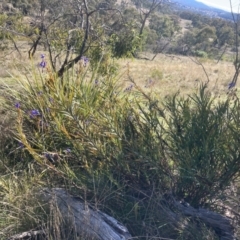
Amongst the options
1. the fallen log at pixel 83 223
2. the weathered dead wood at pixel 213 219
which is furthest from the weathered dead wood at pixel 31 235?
the weathered dead wood at pixel 213 219

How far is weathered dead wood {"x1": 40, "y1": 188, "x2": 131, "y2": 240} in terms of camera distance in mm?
2402

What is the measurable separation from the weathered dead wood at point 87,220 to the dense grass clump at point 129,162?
0.08 m

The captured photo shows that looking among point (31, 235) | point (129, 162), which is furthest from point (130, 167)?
point (31, 235)

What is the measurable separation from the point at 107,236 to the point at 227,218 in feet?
2.66

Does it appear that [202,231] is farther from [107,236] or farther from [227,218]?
[107,236]

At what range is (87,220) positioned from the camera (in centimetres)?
242

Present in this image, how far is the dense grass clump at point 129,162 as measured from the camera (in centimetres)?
258

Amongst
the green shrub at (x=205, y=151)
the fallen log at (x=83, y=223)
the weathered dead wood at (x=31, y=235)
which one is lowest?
the weathered dead wood at (x=31, y=235)

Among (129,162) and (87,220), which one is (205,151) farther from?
(87,220)

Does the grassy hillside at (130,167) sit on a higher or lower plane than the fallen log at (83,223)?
higher

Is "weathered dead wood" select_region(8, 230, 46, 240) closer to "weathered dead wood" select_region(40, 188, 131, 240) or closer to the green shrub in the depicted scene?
"weathered dead wood" select_region(40, 188, 131, 240)

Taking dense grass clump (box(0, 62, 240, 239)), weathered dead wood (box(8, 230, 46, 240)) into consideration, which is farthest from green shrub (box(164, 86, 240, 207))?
weathered dead wood (box(8, 230, 46, 240))

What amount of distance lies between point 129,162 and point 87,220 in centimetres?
55

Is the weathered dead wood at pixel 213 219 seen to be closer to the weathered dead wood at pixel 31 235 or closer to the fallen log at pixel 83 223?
the fallen log at pixel 83 223
